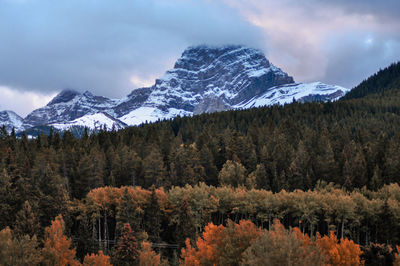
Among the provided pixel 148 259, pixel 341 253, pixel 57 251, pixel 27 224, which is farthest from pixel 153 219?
pixel 341 253

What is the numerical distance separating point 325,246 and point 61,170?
91150mm

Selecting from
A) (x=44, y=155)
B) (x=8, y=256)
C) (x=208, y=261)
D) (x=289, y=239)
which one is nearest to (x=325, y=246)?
(x=208, y=261)

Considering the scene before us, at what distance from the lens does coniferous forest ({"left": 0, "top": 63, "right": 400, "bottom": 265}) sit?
6066 cm

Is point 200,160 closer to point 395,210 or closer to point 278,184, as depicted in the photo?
point 278,184

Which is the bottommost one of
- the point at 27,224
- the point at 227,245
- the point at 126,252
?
the point at 126,252

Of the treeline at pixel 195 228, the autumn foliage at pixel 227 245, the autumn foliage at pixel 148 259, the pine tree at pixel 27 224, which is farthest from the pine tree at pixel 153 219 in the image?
the autumn foliage at pixel 227 245

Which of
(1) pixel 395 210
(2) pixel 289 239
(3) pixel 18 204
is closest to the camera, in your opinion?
(2) pixel 289 239

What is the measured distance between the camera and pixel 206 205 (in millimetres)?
95188

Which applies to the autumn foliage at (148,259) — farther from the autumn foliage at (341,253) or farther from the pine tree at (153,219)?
the autumn foliage at (341,253)

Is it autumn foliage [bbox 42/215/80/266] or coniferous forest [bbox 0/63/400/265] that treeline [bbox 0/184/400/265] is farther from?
coniferous forest [bbox 0/63/400/265]

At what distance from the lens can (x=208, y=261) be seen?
196ft

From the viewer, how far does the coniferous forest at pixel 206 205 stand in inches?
2388

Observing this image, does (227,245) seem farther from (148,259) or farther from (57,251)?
(57,251)

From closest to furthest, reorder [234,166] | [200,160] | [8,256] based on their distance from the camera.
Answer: [8,256], [234,166], [200,160]
